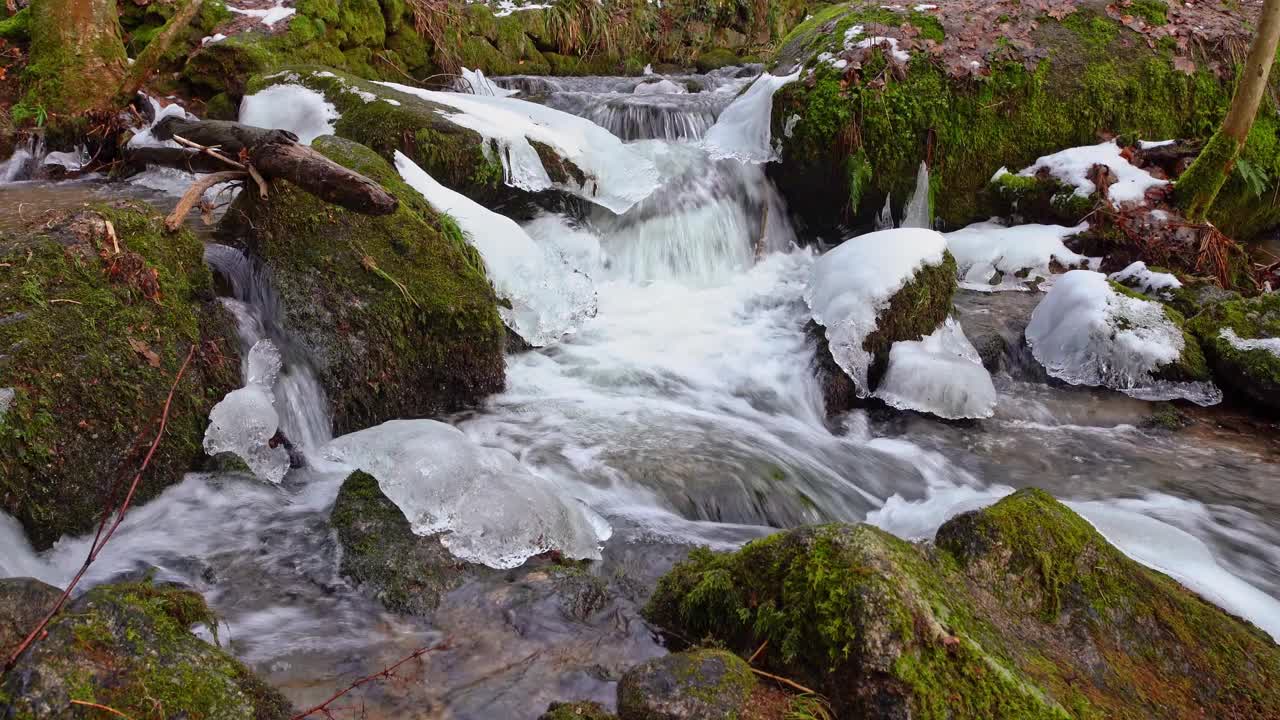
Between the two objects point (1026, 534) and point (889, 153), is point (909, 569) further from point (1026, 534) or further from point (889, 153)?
point (889, 153)

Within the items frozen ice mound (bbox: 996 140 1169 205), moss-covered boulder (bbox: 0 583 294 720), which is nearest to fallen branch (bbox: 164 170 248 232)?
moss-covered boulder (bbox: 0 583 294 720)

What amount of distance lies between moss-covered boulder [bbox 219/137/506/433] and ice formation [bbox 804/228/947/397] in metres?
2.60

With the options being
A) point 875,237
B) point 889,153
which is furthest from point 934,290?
point 889,153

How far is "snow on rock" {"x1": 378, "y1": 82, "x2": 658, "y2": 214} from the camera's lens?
6.53 meters

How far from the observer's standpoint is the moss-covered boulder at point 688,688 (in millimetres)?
2074

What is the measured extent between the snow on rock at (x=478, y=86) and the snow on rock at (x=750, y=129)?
129 inches

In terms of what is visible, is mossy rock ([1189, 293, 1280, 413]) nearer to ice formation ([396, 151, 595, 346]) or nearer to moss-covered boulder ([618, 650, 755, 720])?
ice formation ([396, 151, 595, 346])

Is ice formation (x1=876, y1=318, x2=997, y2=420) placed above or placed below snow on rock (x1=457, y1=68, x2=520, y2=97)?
below

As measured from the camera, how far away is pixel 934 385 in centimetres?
552

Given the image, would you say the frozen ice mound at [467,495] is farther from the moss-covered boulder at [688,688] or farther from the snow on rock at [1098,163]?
the snow on rock at [1098,163]

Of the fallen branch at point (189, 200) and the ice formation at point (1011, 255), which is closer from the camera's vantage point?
the fallen branch at point (189, 200)

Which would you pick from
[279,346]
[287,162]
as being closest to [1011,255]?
[287,162]

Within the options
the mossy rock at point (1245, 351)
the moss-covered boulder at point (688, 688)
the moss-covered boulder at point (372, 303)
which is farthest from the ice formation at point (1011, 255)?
the moss-covered boulder at point (688, 688)

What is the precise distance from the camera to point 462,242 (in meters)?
5.16
